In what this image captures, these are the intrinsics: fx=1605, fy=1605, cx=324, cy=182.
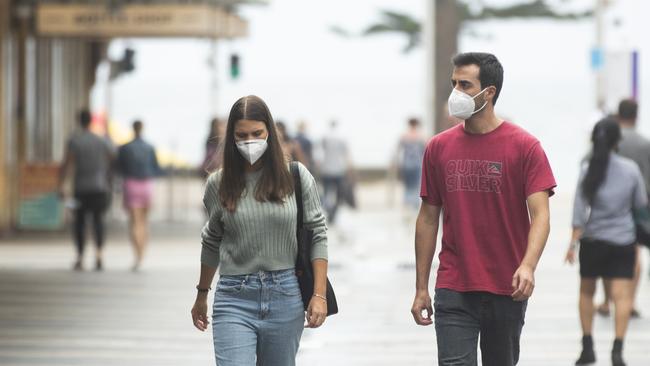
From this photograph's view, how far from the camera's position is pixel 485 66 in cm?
689

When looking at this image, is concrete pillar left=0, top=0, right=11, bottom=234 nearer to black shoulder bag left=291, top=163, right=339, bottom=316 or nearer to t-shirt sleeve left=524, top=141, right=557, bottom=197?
black shoulder bag left=291, top=163, right=339, bottom=316

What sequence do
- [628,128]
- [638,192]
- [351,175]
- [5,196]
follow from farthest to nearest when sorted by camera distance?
[351,175] < [5,196] < [628,128] < [638,192]

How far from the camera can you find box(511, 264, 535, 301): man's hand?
659cm

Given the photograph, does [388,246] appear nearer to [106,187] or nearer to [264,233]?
[106,187]

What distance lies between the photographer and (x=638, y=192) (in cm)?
1098

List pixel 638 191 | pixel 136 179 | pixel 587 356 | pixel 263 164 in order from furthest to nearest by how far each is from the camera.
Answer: pixel 136 179 → pixel 638 191 → pixel 587 356 → pixel 263 164

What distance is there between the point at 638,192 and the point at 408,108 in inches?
5312

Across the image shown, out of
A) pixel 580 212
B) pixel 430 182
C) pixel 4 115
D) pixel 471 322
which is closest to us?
pixel 471 322

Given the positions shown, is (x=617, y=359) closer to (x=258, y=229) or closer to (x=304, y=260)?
(x=304, y=260)

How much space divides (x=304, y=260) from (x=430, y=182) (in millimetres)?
679

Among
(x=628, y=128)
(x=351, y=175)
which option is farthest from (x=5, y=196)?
(x=628, y=128)

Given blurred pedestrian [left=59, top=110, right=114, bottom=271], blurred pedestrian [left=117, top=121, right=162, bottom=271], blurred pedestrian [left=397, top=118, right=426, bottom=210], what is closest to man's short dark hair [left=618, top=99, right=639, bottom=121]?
blurred pedestrian [left=117, top=121, right=162, bottom=271]

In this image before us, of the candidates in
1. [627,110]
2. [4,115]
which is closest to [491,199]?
[627,110]

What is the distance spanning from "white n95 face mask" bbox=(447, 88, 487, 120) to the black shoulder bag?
0.71 metres
